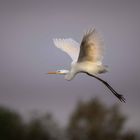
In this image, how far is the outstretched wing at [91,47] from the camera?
22.1 feet

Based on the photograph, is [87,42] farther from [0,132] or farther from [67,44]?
[0,132]

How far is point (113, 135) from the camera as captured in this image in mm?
11820

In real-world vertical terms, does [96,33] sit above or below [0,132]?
above

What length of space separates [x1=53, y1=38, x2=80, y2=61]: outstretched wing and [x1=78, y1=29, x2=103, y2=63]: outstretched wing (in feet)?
1.08

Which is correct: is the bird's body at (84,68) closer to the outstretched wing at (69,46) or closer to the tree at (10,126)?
the outstretched wing at (69,46)

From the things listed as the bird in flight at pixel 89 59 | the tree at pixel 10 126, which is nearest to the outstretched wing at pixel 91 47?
the bird in flight at pixel 89 59

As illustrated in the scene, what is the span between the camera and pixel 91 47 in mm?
6914

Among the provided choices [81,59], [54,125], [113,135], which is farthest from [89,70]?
[113,135]

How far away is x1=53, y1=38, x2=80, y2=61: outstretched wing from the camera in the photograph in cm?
744

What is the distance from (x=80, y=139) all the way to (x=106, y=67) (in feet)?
14.7

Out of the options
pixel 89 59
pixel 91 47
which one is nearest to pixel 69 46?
pixel 89 59

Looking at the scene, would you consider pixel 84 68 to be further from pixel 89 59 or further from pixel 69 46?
pixel 69 46

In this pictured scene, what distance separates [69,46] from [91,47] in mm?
621

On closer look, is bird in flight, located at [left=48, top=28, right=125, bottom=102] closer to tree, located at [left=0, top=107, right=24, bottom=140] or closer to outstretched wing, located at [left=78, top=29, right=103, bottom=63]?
outstretched wing, located at [left=78, top=29, right=103, bottom=63]
